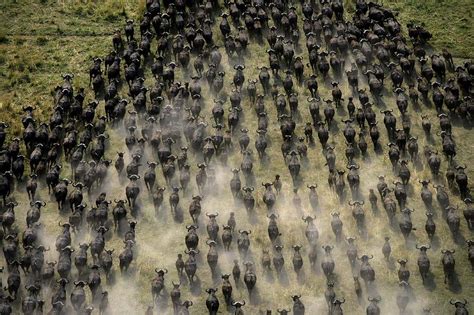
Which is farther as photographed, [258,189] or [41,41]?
[41,41]

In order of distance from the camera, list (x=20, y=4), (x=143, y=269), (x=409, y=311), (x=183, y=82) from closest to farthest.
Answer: (x=409, y=311) → (x=143, y=269) → (x=183, y=82) → (x=20, y=4)

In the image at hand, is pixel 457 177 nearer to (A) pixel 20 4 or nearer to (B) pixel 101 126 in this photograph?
(B) pixel 101 126

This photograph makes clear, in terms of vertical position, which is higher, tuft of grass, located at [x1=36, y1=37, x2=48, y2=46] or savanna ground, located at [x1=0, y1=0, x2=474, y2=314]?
tuft of grass, located at [x1=36, y1=37, x2=48, y2=46]

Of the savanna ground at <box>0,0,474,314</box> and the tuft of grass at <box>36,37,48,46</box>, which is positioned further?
the tuft of grass at <box>36,37,48,46</box>

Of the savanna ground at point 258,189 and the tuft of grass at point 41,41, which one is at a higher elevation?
the tuft of grass at point 41,41

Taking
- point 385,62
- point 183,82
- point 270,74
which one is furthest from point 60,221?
point 385,62

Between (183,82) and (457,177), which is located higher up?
(183,82)

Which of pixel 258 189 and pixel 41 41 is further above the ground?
pixel 41 41

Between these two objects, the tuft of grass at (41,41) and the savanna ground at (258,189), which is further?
the tuft of grass at (41,41)
